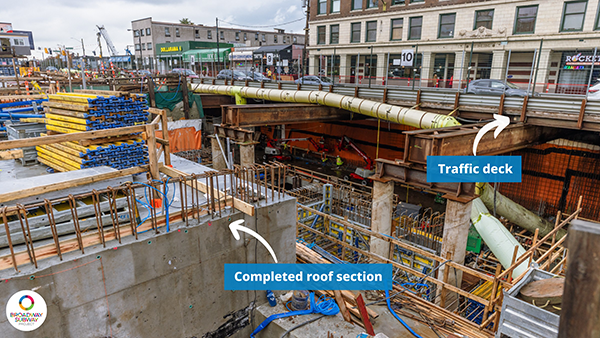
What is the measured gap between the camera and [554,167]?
18359 mm

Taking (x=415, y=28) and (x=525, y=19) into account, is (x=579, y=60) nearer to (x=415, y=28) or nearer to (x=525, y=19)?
(x=525, y=19)

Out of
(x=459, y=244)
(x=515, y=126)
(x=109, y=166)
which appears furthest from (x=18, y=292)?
(x=515, y=126)

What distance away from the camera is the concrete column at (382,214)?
12242mm

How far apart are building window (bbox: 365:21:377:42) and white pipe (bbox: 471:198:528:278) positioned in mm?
25985

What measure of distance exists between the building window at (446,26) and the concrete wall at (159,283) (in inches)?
1063

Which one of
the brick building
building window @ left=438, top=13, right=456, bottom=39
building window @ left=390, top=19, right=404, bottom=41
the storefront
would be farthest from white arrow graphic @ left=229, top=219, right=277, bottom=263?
building window @ left=390, top=19, right=404, bottom=41

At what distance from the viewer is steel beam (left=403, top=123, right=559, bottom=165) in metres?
10.3

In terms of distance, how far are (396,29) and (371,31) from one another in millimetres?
2530

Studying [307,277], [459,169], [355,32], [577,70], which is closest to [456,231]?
[459,169]

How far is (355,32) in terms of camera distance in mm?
35188

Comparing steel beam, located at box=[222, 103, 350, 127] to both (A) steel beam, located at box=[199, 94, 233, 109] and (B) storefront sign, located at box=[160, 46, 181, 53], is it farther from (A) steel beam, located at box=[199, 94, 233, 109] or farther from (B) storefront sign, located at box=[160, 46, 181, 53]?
(B) storefront sign, located at box=[160, 46, 181, 53]

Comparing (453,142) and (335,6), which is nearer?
(453,142)

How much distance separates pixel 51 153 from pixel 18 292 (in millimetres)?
6391

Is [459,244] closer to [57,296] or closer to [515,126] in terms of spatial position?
[515,126]
